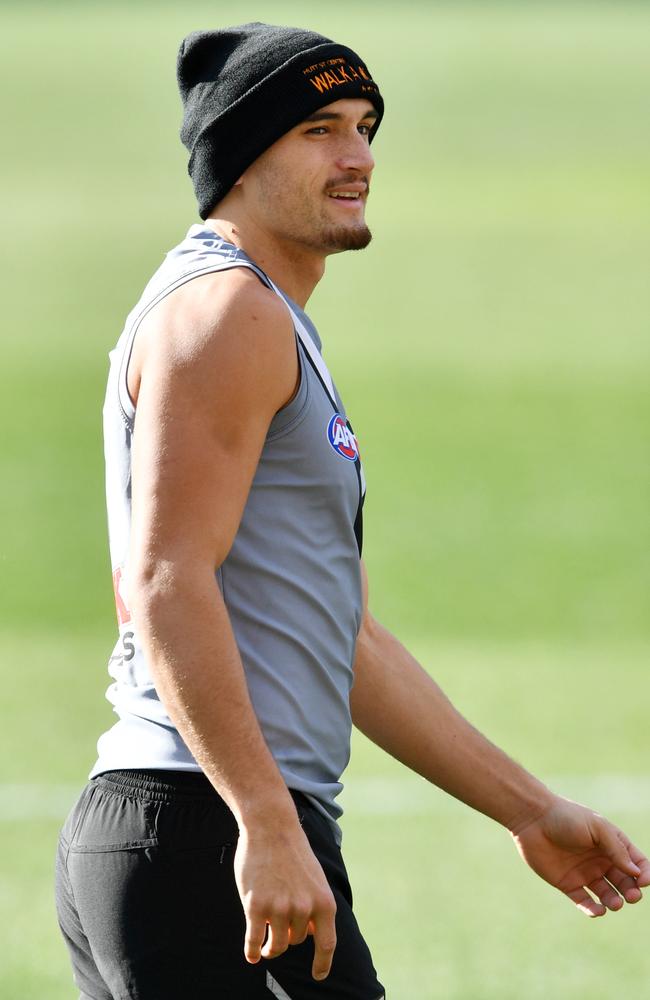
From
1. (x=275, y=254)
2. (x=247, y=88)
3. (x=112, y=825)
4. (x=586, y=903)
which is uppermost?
(x=247, y=88)

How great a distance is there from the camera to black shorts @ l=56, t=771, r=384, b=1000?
9.22 feet

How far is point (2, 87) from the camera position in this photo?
36438mm

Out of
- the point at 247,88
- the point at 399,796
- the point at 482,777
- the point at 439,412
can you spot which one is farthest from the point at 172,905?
the point at 439,412

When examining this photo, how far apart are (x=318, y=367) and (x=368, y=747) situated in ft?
19.5

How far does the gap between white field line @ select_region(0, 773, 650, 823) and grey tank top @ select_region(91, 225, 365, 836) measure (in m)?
4.48

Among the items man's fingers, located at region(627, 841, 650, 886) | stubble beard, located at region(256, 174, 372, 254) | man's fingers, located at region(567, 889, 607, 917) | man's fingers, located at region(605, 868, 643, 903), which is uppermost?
stubble beard, located at region(256, 174, 372, 254)

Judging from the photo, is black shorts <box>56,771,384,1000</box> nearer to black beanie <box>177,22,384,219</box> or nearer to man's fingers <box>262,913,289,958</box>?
man's fingers <box>262,913,289,958</box>

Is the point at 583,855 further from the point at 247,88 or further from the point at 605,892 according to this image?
the point at 247,88

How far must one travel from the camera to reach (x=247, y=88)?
323 cm

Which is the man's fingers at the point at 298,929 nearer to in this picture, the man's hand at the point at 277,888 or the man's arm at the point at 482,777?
the man's hand at the point at 277,888

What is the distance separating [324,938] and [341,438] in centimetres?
A: 83

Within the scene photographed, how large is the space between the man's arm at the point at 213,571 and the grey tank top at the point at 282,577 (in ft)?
0.42

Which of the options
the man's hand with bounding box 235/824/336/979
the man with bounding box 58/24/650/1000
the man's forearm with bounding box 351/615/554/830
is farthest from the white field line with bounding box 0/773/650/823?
the man's hand with bounding box 235/824/336/979

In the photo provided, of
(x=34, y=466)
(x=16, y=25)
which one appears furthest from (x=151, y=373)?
(x=16, y=25)
